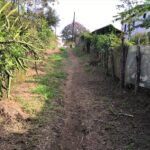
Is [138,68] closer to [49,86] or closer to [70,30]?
[49,86]

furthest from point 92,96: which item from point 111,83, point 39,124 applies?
point 39,124

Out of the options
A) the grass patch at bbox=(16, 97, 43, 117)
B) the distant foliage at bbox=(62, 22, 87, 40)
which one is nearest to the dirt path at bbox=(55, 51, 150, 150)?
the grass patch at bbox=(16, 97, 43, 117)

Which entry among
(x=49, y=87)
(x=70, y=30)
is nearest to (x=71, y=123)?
(x=49, y=87)

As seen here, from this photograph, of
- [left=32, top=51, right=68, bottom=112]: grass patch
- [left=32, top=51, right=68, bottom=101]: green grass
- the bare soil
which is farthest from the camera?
[left=32, top=51, right=68, bottom=101]: green grass

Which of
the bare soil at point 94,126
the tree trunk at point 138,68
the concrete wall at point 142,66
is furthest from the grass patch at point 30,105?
the concrete wall at point 142,66

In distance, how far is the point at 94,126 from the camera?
8.12m

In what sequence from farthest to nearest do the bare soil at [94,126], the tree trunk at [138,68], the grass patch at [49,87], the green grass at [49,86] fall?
the green grass at [49,86] → the grass patch at [49,87] → the tree trunk at [138,68] → the bare soil at [94,126]

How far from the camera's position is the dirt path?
23.1 ft

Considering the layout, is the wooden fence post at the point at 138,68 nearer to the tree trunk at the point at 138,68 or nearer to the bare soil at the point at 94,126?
the tree trunk at the point at 138,68

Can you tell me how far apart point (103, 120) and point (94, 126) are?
1.89ft

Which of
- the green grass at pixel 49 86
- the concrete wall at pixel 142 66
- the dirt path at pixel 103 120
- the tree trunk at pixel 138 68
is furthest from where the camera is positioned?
the green grass at pixel 49 86

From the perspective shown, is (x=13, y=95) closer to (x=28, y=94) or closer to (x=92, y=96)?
(x=28, y=94)

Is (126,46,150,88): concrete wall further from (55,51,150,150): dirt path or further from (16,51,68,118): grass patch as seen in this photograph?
(16,51,68,118): grass patch

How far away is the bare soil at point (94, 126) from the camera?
6938 millimetres
